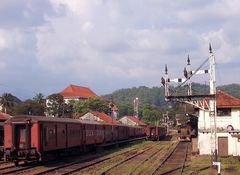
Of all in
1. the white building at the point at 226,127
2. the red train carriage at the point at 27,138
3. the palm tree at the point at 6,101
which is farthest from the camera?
the palm tree at the point at 6,101

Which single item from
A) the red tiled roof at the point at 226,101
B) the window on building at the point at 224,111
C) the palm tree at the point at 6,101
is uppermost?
the palm tree at the point at 6,101

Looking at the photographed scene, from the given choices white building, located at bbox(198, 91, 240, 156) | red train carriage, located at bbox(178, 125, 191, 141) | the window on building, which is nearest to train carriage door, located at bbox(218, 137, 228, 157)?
white building, located at bbox(198, 91, 240, 156)

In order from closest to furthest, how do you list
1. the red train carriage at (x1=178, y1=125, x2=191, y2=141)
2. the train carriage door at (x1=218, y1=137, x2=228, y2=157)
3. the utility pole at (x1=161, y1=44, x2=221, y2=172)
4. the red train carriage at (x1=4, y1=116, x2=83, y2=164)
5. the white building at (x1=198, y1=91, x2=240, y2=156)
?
the utility pole at (x1=161, y1=44, x2=221, y2=172) → the red train carriage at (x1=4, y1=116, x2=83, y2=164) → the white building at (x1=198, y1=91, x2=240, y2=156) → the train carriage door at (x1=218, y1=137, x2=228, y2=157) → the red train carriage at (x1=178, y1=125, x2=191, y2=141)

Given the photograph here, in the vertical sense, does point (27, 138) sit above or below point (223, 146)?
above

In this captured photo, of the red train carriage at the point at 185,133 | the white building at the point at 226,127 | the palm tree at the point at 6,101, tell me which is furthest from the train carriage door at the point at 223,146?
the palm tree at the point at 6,101

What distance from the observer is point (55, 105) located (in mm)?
136000

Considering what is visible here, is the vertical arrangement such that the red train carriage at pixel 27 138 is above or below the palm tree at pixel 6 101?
below

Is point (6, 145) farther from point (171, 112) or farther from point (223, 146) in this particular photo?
point (171, 112)

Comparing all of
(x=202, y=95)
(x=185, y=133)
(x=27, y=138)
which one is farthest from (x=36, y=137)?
(x=185, y=133)

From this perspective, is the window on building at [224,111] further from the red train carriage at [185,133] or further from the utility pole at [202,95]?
the red train carriage at [185,133]

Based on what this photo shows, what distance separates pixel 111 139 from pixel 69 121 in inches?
755

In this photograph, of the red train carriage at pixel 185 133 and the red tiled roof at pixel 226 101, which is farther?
the red train carriage at pixel 185 133

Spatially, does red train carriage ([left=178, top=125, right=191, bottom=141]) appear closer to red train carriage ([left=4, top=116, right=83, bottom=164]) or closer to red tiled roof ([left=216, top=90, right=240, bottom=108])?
red tiled roof ([left=216, top=90, right=240, bottom=108])

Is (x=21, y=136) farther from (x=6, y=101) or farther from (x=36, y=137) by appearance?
(x=6, y=101)
